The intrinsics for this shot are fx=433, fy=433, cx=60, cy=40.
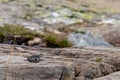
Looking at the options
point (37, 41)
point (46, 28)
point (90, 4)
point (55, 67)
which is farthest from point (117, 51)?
point (90, 4)

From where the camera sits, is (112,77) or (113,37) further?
(113,37)

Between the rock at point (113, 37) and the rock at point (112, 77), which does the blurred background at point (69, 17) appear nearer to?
the rock at point (113, 37)

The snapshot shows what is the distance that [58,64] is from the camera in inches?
171

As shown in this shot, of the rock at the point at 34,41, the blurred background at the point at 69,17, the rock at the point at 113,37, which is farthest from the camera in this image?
the blurred background at the point at 69,17

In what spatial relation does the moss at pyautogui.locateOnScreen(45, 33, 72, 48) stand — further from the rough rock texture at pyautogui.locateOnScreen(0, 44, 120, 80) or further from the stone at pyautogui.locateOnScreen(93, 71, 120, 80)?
the stone at pyautogui.locateOnScreen(93, 71, 120, 80)

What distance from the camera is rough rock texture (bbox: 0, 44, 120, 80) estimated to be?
414 cm

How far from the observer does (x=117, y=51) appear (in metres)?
5.28

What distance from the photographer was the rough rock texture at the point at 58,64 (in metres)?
4.14

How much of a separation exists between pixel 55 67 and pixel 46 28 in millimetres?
6241

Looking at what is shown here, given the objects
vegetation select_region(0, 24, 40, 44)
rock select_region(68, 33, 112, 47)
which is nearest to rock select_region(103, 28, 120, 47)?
rock select_region(68, 33, 112, 47)

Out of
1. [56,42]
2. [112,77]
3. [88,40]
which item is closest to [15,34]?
[56,42]

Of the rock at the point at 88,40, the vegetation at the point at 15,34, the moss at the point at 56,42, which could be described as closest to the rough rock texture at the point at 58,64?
the moss at the point at 56,42

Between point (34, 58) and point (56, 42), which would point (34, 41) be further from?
point (34, 58)

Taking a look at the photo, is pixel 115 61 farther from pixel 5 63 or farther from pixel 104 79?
pixel 5 63
